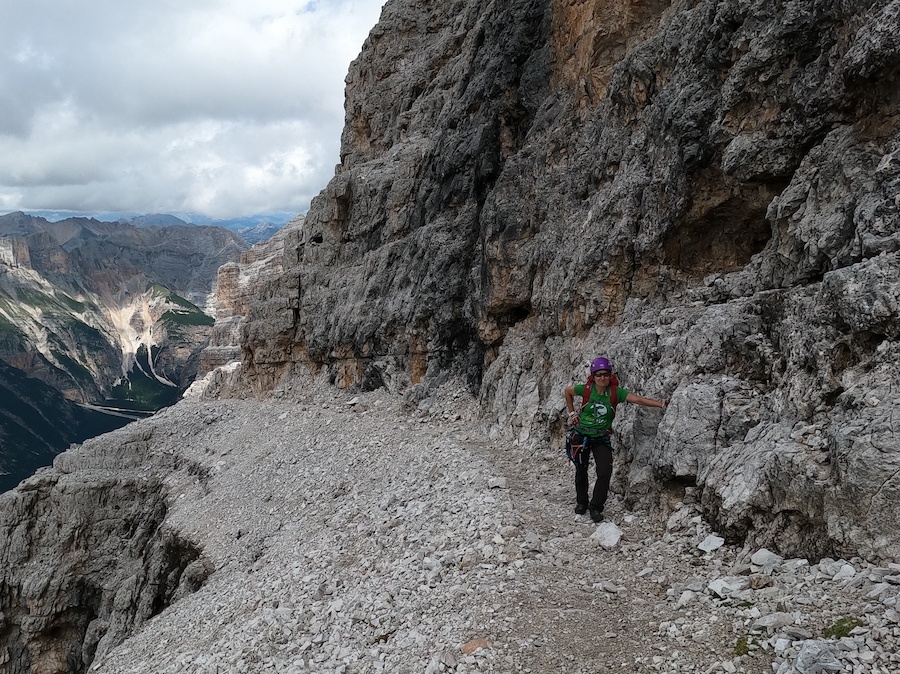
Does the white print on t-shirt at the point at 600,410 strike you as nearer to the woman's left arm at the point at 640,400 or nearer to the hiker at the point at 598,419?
the hiker at the point at 598,419

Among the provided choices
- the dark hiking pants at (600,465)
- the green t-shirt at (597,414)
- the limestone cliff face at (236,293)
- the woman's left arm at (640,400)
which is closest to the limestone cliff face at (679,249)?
the woman's left arm at (640,400)

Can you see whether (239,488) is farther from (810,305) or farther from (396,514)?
(810,305)

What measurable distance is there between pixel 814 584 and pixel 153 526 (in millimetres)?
31638

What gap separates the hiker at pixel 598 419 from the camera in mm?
9617

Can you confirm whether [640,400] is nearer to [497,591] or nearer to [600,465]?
[600,465]

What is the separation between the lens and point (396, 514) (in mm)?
13594

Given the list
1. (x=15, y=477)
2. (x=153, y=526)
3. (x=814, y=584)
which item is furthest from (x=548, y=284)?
(x=15, y=477)

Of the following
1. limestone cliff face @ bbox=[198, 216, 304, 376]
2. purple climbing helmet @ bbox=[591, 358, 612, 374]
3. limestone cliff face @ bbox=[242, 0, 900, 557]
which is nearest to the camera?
limestone cliff face @ bbox=[242, 0, 900, 557]

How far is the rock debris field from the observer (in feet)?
19.0

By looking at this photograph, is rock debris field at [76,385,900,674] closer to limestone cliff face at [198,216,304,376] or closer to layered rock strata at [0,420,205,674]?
layered rock strata at [0,420,205,674]

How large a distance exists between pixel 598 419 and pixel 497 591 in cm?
334

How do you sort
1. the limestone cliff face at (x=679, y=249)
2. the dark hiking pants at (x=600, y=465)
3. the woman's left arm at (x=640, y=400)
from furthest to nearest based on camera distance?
the dark hiking pants at (x=600, y=465)
the woman's left arm at (x=640, y=400)
the limestone cliff face at (x=679, y=249)

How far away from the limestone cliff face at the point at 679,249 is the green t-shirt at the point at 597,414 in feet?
3.95

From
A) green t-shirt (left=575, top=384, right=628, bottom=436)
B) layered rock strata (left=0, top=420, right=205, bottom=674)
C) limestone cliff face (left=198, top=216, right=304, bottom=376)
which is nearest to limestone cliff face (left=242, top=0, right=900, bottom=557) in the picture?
green t-shirt (left=575, top=384, right=628, bottom=436)
